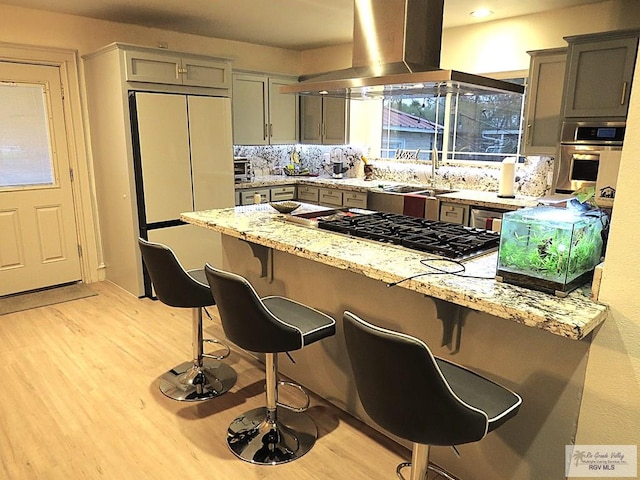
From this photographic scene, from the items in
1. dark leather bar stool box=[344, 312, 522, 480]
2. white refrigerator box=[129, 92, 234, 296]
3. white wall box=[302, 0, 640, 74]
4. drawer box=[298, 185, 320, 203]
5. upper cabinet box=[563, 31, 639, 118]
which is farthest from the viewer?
drawer box=[298, 185, 320, 203]

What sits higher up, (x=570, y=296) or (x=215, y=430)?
(x=570, y=296)

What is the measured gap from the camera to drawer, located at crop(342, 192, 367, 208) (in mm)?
5090

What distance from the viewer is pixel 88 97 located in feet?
14.8

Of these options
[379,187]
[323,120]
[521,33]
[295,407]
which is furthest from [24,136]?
[521,33]

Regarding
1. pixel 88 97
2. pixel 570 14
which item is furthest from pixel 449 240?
pixel 88 97

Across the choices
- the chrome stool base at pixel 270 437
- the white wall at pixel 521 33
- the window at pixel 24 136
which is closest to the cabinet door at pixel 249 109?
the window at pixel 24 136

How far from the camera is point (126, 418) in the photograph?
2.56 m

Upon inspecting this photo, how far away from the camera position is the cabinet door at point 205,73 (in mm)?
4262

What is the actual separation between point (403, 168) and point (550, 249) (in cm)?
399

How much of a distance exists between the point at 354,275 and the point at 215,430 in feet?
3.62

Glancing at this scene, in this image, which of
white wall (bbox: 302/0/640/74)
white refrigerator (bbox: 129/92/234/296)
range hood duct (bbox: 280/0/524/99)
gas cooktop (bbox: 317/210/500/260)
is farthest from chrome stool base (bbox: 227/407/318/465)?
white wall (bbox: 302/0/640/74)

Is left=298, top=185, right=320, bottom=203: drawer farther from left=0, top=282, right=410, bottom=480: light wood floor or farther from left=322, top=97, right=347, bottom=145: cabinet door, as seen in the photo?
left=0, top=282, right=410, bottom=480: light wood floor

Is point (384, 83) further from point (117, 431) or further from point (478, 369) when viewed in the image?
point (117, 431)

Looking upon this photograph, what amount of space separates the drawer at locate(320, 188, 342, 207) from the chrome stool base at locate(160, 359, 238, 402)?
270cm
